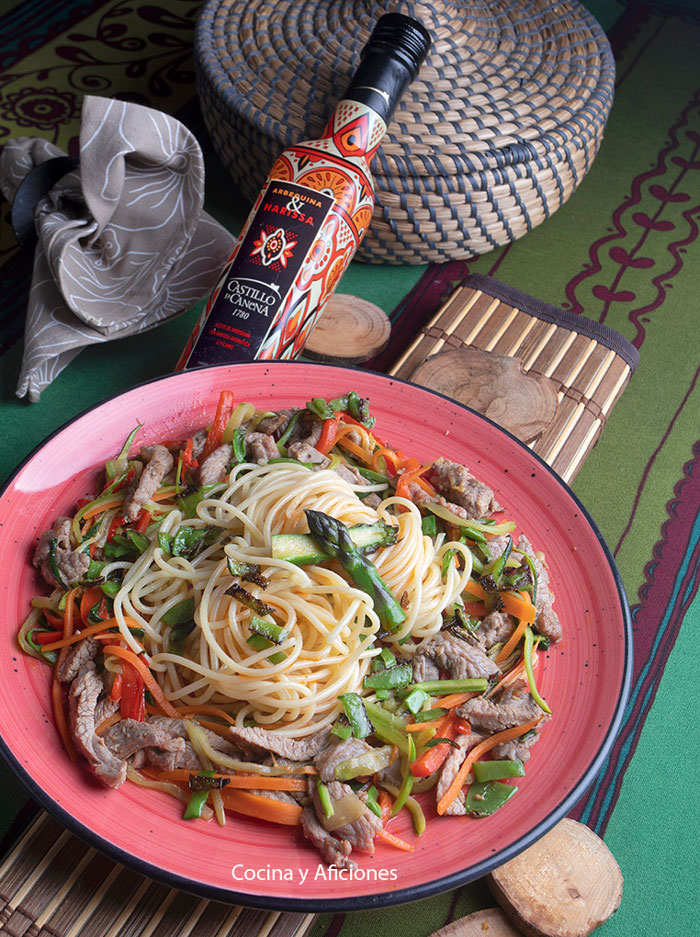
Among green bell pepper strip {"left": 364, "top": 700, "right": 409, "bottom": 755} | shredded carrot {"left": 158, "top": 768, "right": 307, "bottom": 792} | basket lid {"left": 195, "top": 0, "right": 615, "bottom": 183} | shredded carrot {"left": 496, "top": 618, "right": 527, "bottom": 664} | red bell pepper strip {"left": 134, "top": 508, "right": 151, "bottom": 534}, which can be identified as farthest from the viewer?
basket lid {"left": 195, "top": 0, "right": 615, "bottom": 183}

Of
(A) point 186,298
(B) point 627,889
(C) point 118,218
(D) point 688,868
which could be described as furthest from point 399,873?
(C) point 118,218

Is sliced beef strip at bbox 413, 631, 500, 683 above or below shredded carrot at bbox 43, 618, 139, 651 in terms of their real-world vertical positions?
above

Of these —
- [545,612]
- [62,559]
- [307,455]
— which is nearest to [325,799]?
[545,612]

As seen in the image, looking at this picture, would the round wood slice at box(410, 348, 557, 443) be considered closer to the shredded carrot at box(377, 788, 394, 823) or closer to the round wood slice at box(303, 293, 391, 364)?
the round wood slice at box(303, 293, 391, 364)

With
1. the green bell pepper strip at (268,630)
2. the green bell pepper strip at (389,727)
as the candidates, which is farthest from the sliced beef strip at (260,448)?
the green bell pepper strip at (389,727)

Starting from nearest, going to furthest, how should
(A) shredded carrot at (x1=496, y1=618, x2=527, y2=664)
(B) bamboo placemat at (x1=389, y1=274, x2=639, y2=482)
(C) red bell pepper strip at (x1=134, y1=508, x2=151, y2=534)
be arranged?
(A) shredded carrot at (x1=496, y1=618, x2=527, y2=664) → (C) red bell pepper strip at (x1=134, y1=508, x2=151, y2=534) → (B) bamboo placemat at (x1=389, y1=274, x2=639, y2=482)

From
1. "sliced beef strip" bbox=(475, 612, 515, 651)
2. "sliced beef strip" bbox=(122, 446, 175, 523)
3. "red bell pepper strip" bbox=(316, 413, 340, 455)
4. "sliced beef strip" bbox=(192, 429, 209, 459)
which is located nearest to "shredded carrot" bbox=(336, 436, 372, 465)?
"red bell pepper strip" bbox=(316, 413, 340, 455)

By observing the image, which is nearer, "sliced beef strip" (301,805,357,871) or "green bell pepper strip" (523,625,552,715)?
"sliced beef strip" (301,805,357,871)

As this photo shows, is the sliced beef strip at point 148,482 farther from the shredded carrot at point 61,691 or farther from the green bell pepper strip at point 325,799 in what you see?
the green bell pepper strip at point 325,799
